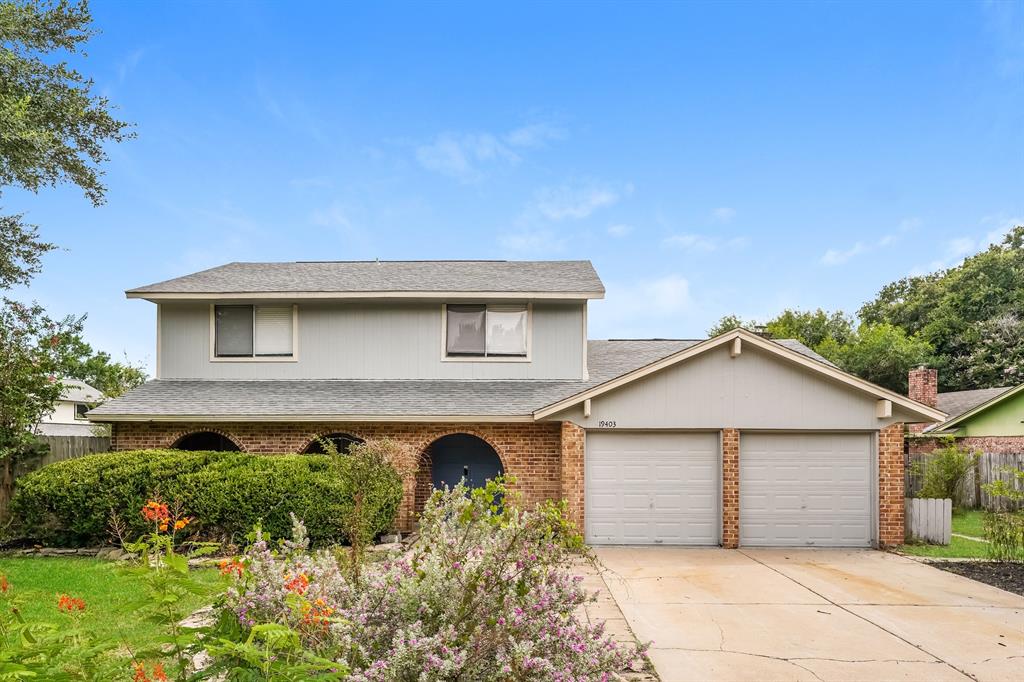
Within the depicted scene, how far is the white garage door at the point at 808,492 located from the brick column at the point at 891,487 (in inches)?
8.7

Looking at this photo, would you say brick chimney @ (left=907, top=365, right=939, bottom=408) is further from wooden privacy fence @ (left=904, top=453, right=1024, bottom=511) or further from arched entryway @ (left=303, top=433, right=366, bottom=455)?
arched entryway @ (left=303, top=433, right=366, bottom=455)

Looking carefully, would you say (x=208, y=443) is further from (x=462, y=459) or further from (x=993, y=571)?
(x=993, y=571)

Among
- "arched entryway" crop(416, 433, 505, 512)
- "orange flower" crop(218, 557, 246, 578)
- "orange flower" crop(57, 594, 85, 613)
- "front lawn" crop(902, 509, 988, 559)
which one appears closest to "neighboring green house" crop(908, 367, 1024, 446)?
"front lawn" crop(902, 509, 988, 559)

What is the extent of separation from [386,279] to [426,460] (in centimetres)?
464

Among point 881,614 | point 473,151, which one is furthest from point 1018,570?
point 473,151

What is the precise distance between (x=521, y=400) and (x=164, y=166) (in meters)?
12.3

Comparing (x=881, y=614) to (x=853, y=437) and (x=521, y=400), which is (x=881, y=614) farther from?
(x=521, y=400)

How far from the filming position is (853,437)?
487 inches

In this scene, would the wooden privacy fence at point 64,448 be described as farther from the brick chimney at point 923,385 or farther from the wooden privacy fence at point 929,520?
the brick chimney at point 923,385

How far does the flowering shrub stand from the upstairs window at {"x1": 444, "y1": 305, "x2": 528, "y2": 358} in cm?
950

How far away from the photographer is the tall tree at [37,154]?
40.0 ft

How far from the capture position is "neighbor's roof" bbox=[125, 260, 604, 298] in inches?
557

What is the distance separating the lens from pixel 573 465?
12.3 meters

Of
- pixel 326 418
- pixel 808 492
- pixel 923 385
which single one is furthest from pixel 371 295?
pixel 923 385
